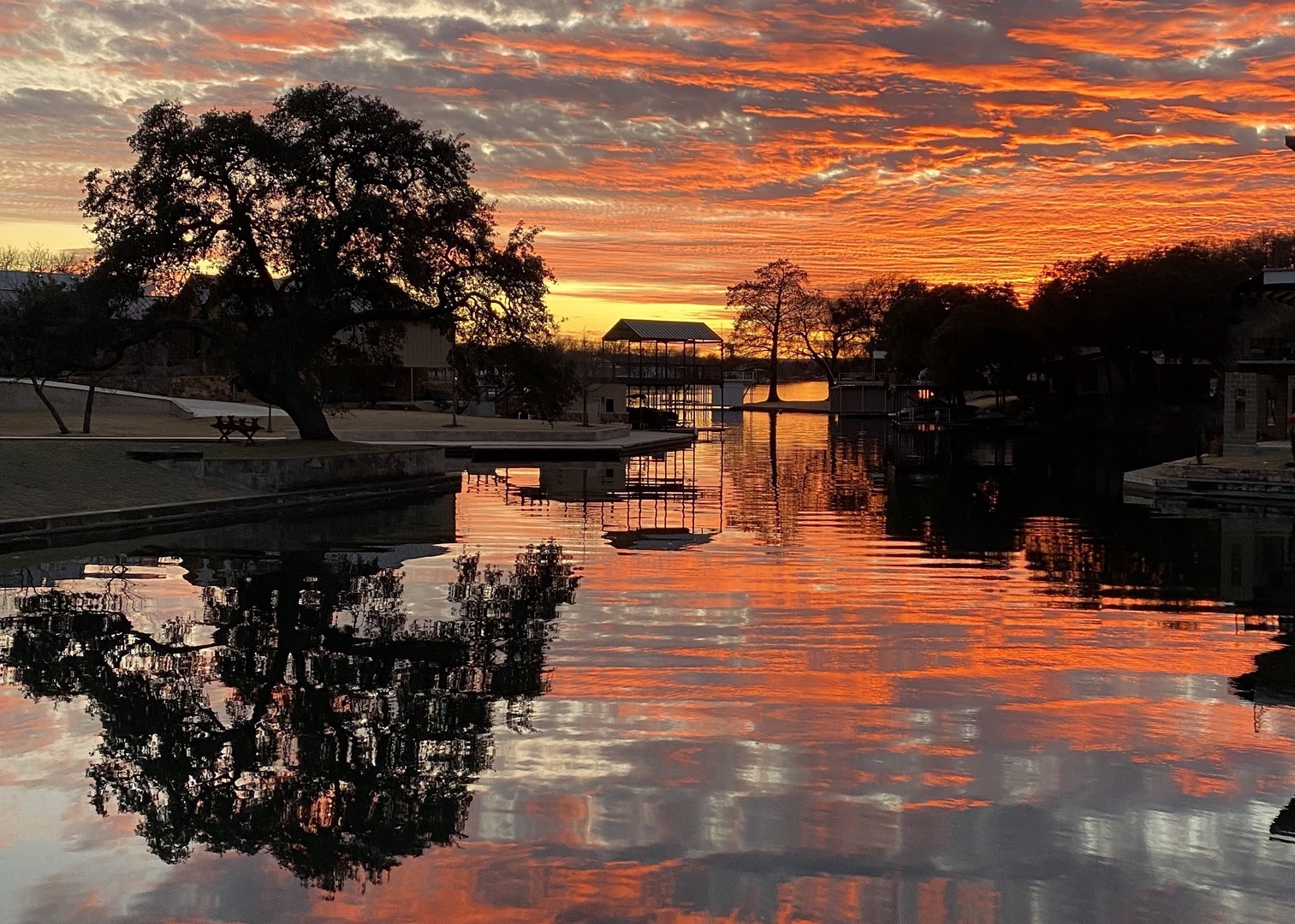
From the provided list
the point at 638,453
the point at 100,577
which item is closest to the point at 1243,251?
the point at 638,453

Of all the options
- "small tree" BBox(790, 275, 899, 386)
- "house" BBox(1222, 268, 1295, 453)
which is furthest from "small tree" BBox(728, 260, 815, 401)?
"house" BBox(1222, 268, 1295, 453)

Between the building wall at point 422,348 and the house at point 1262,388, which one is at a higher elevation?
the building wall at point 422,348

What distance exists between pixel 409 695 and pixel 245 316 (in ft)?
97.7

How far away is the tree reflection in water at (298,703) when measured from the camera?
8227 mm

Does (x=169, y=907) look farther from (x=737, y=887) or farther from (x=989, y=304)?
(x=989, y=304)

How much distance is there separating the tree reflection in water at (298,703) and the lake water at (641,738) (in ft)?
0.14

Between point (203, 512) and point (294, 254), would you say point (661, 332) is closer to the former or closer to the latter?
point (294, 254)

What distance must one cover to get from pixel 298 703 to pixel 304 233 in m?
27.5

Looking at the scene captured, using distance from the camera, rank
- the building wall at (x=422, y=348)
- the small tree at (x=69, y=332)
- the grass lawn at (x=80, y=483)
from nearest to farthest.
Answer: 1. the grass lawn at (x=80, y=483)
2. the small tree at (x=69, y=332)
3. the building wall at (x=422, y=348)

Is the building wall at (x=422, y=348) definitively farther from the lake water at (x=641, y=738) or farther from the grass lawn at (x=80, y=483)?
the lake water at (x=641, y=738)

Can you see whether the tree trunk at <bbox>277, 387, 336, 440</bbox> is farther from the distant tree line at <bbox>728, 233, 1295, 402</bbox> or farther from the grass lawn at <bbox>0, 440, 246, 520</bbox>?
the distant tree line at <bbox>728, 233, 1295, 402</bbox>

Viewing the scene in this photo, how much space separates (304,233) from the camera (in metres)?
36.7

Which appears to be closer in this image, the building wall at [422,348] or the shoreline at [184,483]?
the shoreline at [184,483]

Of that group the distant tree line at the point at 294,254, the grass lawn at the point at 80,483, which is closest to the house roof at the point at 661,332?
the distant tree line at the point at 294,254
